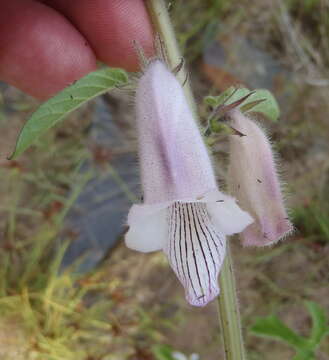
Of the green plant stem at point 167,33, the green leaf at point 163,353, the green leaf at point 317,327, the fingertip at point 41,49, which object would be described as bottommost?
the green leaf at point 163,353

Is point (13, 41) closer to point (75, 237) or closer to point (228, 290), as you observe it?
point (228, 290)

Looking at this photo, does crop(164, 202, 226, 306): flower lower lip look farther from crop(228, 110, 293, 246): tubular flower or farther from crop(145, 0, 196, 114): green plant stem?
crop(145, 0, 196, 114): green plant stem

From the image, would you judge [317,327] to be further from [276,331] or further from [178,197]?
[178,197]

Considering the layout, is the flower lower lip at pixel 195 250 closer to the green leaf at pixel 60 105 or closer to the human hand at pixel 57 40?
the green leaf at pixel 60 105

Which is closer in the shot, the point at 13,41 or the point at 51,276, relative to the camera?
the point at 13,41

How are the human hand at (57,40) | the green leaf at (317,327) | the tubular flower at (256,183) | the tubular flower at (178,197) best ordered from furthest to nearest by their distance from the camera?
the human hand at (57,40) < the green leaf at (317,327) < the tubular flower at (256,183) < the tubular flower at (178,197)

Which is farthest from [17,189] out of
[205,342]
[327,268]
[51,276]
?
[327,268]

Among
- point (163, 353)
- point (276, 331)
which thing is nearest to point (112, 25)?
point (276, 331)

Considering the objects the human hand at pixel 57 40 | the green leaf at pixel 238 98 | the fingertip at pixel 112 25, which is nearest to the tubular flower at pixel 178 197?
the green leaf at pixel 238 98
